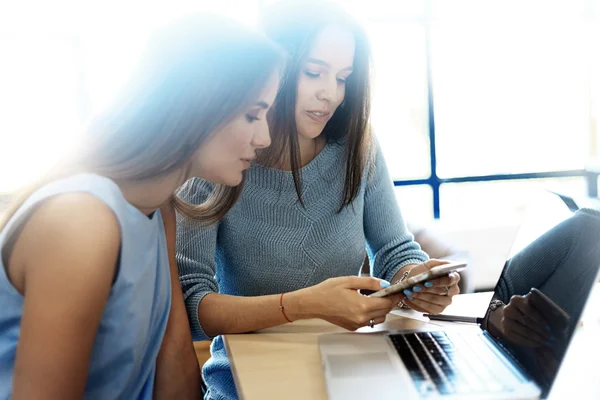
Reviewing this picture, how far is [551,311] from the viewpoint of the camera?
985 millimetres

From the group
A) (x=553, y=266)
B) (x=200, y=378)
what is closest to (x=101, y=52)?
(x=200, y=378)

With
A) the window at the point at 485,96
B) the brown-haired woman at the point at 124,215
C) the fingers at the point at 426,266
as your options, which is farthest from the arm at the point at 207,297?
the window at the point at 485,96

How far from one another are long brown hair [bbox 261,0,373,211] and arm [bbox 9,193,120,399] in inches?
29.9

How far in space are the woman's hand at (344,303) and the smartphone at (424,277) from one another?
0.10 feet

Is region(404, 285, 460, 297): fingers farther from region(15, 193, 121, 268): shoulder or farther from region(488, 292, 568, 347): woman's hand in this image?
region(15, 193, 121, 268): shoulder

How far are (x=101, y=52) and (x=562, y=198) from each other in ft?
9.32

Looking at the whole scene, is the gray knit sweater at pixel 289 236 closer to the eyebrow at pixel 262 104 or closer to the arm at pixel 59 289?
the eyebrow at pixel 262 104

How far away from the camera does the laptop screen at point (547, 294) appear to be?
3.08 feet

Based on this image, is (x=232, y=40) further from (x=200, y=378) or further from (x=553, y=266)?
(x=200, y=378)

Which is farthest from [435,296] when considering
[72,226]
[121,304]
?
[72,226]

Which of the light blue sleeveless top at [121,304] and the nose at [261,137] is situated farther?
the nose at [261,137]

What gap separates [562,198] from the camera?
120 centimetres

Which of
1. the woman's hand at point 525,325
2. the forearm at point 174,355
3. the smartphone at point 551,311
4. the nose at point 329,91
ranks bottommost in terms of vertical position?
the forearm at point 174,355

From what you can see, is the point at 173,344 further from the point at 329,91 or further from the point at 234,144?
the point at 329,91
